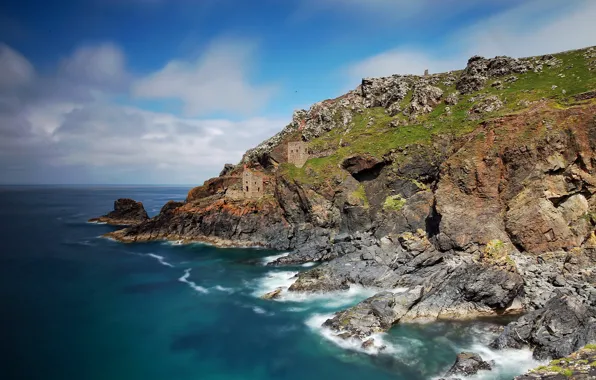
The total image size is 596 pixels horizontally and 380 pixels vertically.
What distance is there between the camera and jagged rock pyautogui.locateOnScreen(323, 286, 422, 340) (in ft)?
91.6

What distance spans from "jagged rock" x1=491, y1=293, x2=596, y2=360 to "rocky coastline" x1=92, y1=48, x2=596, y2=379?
90 millimetres

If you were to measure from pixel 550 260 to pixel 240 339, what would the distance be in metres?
32.4

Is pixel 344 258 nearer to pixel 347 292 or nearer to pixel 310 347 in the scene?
pixel 347 292

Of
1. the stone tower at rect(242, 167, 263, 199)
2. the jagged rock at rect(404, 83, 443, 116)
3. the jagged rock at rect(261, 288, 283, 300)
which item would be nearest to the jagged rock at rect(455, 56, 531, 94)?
the jagged rock at rect(404, 83, 443, 116)

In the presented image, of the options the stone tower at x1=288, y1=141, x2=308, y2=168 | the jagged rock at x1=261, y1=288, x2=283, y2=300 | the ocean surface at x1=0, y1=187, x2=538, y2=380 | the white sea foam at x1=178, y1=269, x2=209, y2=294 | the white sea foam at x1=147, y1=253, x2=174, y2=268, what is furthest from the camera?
the stone tower at x1=288, y1=141, x2=308, y2=168

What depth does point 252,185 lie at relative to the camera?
7044 cm

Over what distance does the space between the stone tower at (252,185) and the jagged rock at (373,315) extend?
143 ft

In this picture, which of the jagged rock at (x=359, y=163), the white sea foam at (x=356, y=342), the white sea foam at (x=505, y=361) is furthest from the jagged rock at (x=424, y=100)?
the white sea foam at (x=356, y=342)

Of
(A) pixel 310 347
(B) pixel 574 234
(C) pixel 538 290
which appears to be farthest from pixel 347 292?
(B) pixel 574 234

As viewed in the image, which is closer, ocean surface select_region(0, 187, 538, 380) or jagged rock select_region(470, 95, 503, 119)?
ocean surface select_region(0, 187, 538, 380)

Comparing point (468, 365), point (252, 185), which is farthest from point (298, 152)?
point (468, 365)

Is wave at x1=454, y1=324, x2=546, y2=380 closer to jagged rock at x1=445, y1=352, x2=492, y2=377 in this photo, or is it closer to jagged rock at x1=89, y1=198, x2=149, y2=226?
jagged rock at x1=445, y1=352, x2=492, y2=377

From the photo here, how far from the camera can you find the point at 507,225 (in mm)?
36500

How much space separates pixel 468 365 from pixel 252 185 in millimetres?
54762
